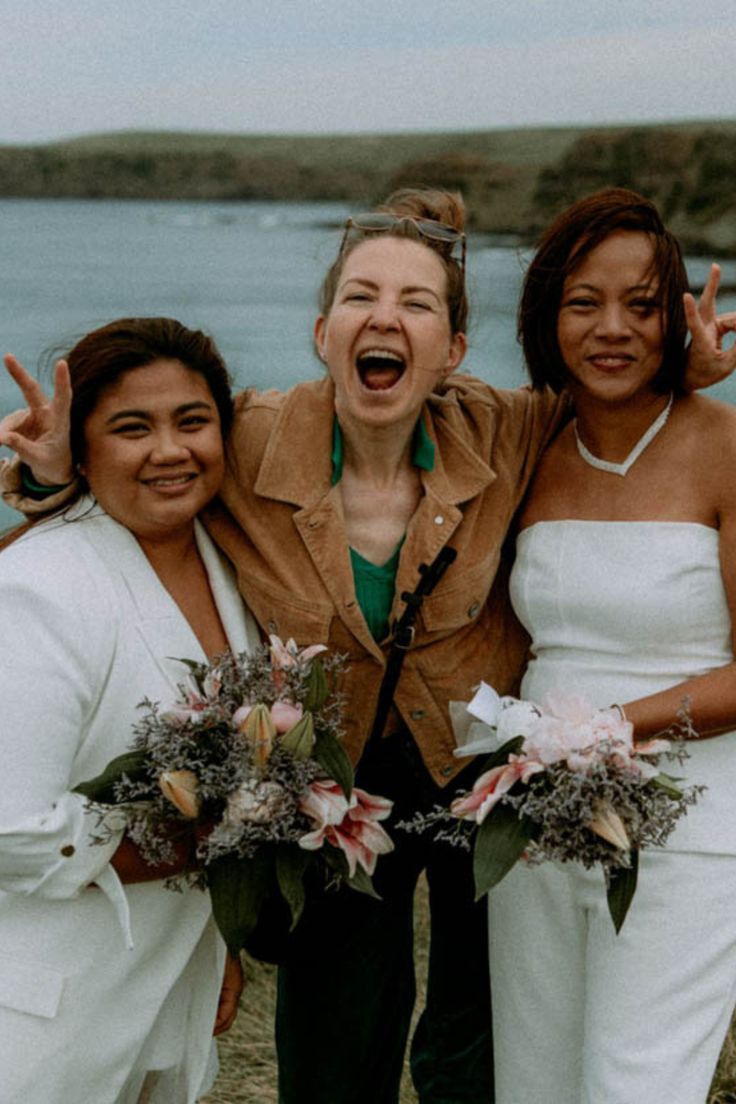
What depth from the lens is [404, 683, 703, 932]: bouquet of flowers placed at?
7.52 ft

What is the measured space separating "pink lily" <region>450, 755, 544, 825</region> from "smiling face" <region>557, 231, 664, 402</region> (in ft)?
2.78

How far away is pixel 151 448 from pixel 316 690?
24.0 inches

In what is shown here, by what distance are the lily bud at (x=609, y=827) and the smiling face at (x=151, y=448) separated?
3.34 feet

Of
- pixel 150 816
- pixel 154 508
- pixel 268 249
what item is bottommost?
pixel 150 816

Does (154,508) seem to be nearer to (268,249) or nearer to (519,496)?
(519,496)

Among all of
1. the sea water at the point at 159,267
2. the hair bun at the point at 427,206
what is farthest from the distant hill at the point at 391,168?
the hair bun at the point at 427,206

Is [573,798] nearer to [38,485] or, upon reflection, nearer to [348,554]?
[348,554]

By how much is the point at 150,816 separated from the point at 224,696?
0.81ft

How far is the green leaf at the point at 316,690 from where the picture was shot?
243 centimetres

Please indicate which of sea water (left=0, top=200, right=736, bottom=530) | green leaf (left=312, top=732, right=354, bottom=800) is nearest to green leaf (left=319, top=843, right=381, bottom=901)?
green leaf (left=312, top=732, right=354, bottom=800)

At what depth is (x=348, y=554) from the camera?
9.45 ft

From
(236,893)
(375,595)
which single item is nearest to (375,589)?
(375,595)

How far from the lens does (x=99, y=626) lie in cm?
254

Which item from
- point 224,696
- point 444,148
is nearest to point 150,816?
Answer: point 224,696
